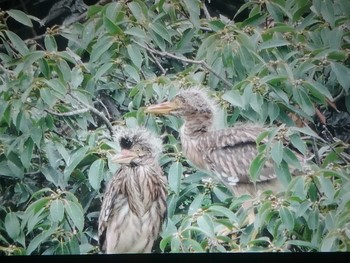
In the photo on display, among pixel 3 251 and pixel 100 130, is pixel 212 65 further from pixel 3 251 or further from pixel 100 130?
pixel 3 251

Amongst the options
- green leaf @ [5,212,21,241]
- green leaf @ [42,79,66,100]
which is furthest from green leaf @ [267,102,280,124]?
green leaf @ [5,212,21,241]

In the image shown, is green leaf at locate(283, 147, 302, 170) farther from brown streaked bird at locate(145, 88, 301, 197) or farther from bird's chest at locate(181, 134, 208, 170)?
bird's chest at locate(181, 134, 208, 170)

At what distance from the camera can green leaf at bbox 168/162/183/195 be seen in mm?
2436

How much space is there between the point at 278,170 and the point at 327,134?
21cm

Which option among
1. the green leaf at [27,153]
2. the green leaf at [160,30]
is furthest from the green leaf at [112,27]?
the green leaf at [27,153]

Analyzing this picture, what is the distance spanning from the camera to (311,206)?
2338mm

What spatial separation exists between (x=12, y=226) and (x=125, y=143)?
0.46 m

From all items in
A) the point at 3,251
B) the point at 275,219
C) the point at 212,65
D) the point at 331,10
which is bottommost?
the point at 3,251

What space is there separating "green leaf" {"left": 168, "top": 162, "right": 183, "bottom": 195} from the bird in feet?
0.10

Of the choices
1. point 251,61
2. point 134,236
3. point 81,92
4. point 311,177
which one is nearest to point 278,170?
point 311,177

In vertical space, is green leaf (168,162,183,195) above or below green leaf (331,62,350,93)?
below

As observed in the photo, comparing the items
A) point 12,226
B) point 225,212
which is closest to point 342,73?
point 225,212

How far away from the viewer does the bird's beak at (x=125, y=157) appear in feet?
8.09

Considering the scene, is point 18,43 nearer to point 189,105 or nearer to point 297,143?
point 189,105
